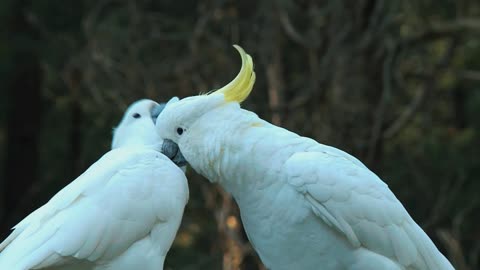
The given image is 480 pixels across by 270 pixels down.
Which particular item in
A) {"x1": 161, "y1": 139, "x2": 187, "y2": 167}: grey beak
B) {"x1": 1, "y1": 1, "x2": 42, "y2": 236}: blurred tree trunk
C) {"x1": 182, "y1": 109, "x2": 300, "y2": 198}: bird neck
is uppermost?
{"x1": 182, "y1": 109, "x2": 300, "y2": 198}: bird neck

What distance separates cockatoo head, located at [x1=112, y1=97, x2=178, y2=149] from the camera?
4746mm

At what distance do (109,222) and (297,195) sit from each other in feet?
3.06

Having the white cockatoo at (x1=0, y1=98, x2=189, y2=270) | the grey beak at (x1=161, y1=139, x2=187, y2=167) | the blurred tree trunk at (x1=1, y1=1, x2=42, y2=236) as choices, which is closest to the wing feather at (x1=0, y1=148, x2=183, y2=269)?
the white cockatoo at (x1=0, y1=98, x2=189, y2=270)

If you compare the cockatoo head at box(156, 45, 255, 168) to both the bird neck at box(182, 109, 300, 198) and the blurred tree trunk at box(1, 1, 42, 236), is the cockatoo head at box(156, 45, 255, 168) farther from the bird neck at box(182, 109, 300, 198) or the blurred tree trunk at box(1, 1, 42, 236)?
the blurred tree trunk at box(1, 1, 42, 236)

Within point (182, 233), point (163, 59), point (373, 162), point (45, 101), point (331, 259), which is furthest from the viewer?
point (45, 101)

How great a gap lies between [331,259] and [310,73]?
4.36m

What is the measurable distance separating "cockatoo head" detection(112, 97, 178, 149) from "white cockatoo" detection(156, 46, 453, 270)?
85cm

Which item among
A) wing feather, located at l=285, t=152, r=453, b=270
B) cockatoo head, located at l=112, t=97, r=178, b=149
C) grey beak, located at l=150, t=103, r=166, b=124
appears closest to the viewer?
wing feather, located at l=285, t=152, r=453, b=270

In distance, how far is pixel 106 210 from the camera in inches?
154

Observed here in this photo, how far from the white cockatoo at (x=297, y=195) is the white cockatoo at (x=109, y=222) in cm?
27

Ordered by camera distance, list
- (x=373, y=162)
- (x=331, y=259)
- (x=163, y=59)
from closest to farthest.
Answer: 1. (x=331, y=259)
2. (x=373, y=162)
3. (x=163, y=59)

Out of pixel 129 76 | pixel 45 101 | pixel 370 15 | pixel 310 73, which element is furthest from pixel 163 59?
pixel 45 101

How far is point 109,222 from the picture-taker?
153 inches

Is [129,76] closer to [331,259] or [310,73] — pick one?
[310,73]
